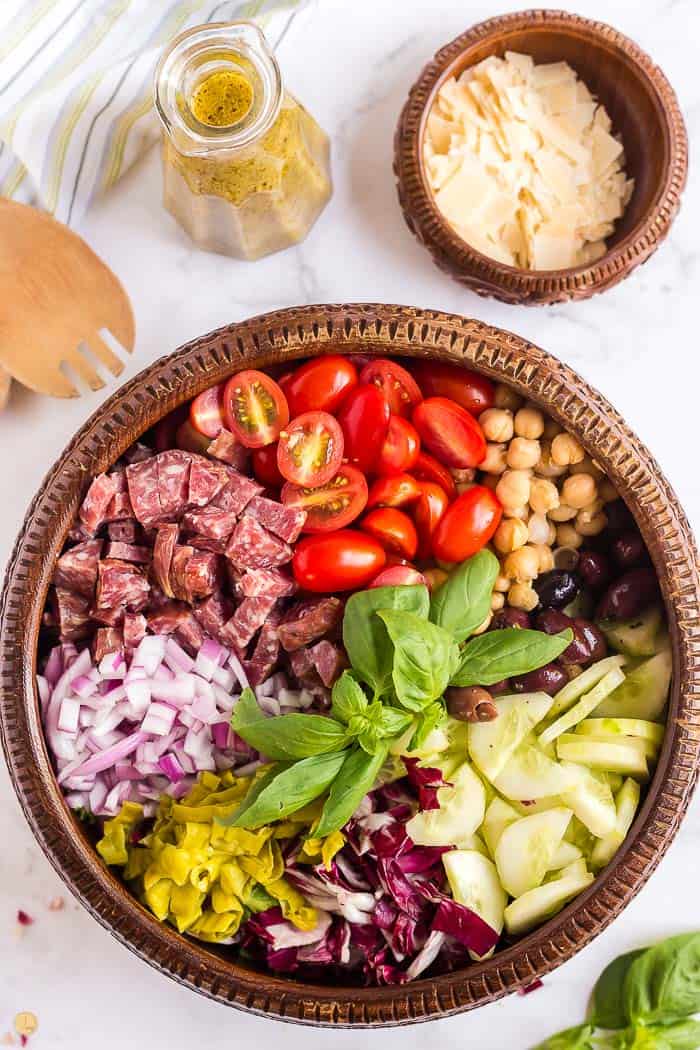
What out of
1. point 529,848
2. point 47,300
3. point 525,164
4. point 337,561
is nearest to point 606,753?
point 529,848

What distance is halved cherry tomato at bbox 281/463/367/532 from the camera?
2047mm

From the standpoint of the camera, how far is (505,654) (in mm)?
1947

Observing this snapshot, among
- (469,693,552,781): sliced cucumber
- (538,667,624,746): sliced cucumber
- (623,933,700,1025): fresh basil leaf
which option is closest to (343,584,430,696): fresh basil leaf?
(469,693,552,781): sliced cucumber

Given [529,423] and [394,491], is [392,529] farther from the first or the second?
[529,423]

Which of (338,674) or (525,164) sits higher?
(525,164)

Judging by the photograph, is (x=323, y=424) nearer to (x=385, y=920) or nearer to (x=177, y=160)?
(x=177, y=160)

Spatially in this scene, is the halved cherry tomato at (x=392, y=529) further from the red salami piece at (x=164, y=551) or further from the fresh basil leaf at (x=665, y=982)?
the fresh basil leaf at (x=665, y=982)

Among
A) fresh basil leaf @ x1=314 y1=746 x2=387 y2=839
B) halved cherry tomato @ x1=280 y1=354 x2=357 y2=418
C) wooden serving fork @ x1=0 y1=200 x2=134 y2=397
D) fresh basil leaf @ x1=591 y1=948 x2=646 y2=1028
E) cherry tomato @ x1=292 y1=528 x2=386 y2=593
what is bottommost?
fresh basil leaf @ x1=591 y1=948 x2=646 y2=1028

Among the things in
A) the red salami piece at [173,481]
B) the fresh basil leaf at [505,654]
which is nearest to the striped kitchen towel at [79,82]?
the red salami piece at [173,481]

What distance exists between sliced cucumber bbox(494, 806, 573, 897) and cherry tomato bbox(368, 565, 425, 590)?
0.48 metres

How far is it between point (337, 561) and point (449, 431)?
320mm

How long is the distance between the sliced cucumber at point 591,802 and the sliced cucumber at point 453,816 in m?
0.16

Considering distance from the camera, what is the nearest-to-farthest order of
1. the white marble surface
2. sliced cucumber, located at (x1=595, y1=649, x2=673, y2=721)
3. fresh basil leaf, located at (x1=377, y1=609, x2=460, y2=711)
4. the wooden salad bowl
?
1. fresh basil leaf, located at (x1=377, y1=609, x2=460, y2=711)
2. the wooden salad bowl
3. sliced cucumber, located at (x1=595, y1=649, x2=673, y2=721)
4. the white marble surface

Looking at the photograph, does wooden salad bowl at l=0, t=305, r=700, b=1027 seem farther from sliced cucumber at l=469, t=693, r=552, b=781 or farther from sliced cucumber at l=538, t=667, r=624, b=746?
sliced cucumber at l=469, t=693, r=552, b=781
